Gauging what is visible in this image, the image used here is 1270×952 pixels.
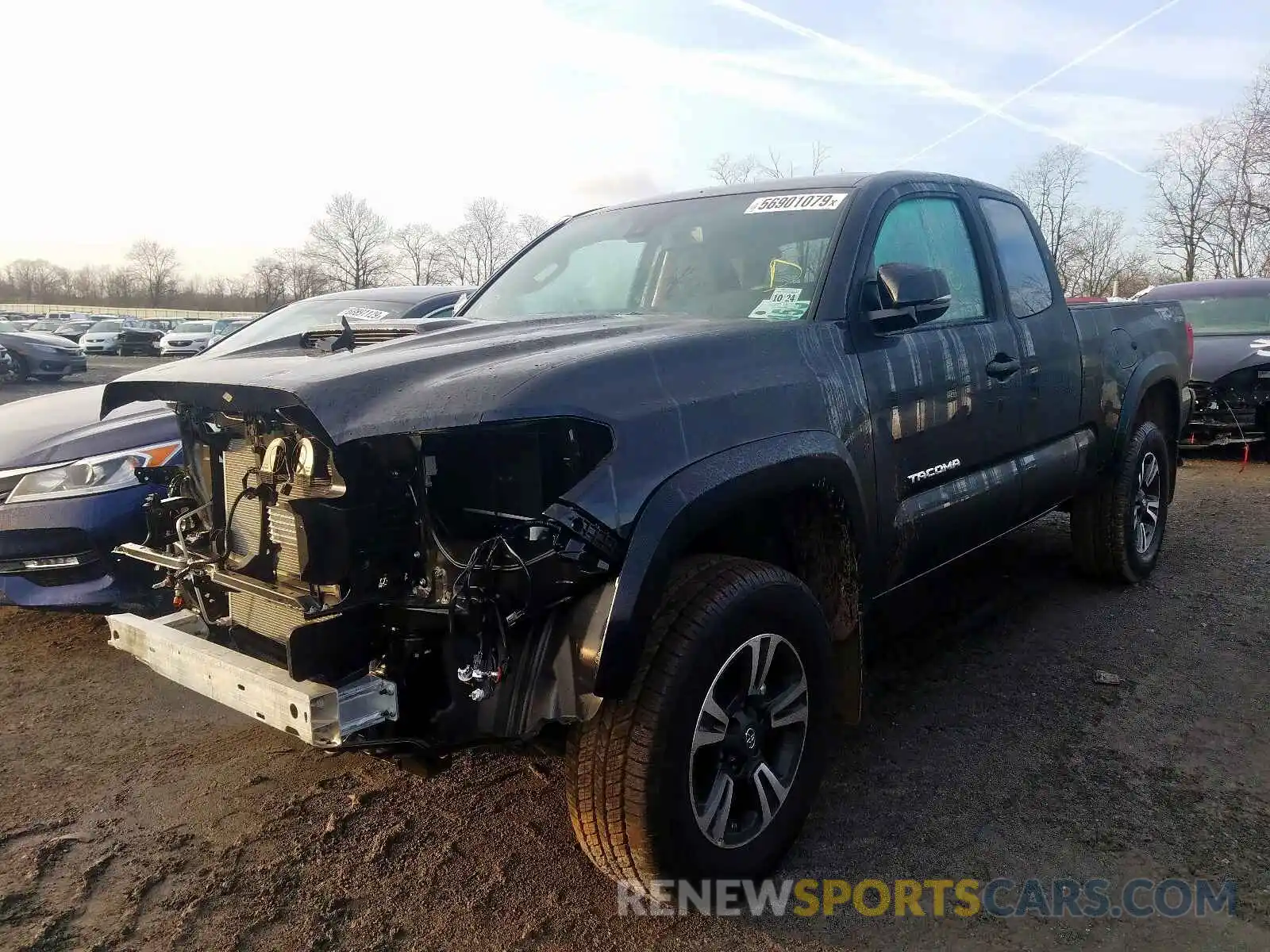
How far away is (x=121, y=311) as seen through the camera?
84750 mm

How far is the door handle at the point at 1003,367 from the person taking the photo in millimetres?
3674

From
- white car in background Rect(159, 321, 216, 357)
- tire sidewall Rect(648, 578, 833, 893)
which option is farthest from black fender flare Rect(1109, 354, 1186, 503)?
white car in background Rect(159, 321, 216, 357)

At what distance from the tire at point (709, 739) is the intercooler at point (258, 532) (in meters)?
0.83

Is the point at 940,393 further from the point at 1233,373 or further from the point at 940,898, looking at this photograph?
the point at 1233,373

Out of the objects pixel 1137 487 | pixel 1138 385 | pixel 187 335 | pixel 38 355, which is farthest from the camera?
pixel 187 335

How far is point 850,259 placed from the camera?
314cm

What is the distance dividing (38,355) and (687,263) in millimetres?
18098

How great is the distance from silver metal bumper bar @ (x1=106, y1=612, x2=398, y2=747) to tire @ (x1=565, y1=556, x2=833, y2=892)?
50 cm

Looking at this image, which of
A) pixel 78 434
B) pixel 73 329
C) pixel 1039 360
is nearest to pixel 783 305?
pixel 1039 360

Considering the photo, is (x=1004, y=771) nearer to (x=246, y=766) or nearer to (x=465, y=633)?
(x=465, y=633)

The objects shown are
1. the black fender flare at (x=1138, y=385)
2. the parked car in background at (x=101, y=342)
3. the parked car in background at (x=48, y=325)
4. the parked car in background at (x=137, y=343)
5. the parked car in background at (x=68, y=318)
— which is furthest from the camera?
the parked car in background at (x=68, y=318)

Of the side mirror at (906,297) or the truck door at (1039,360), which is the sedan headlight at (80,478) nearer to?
the side mirror at (906,297)

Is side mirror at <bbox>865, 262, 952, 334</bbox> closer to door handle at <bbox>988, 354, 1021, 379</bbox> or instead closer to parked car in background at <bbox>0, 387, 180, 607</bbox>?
door handle at <bbox>988, 354, 1021, 379</bbox>

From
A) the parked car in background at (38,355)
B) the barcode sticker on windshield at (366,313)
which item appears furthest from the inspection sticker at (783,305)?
the parked car in background at (38,355)
